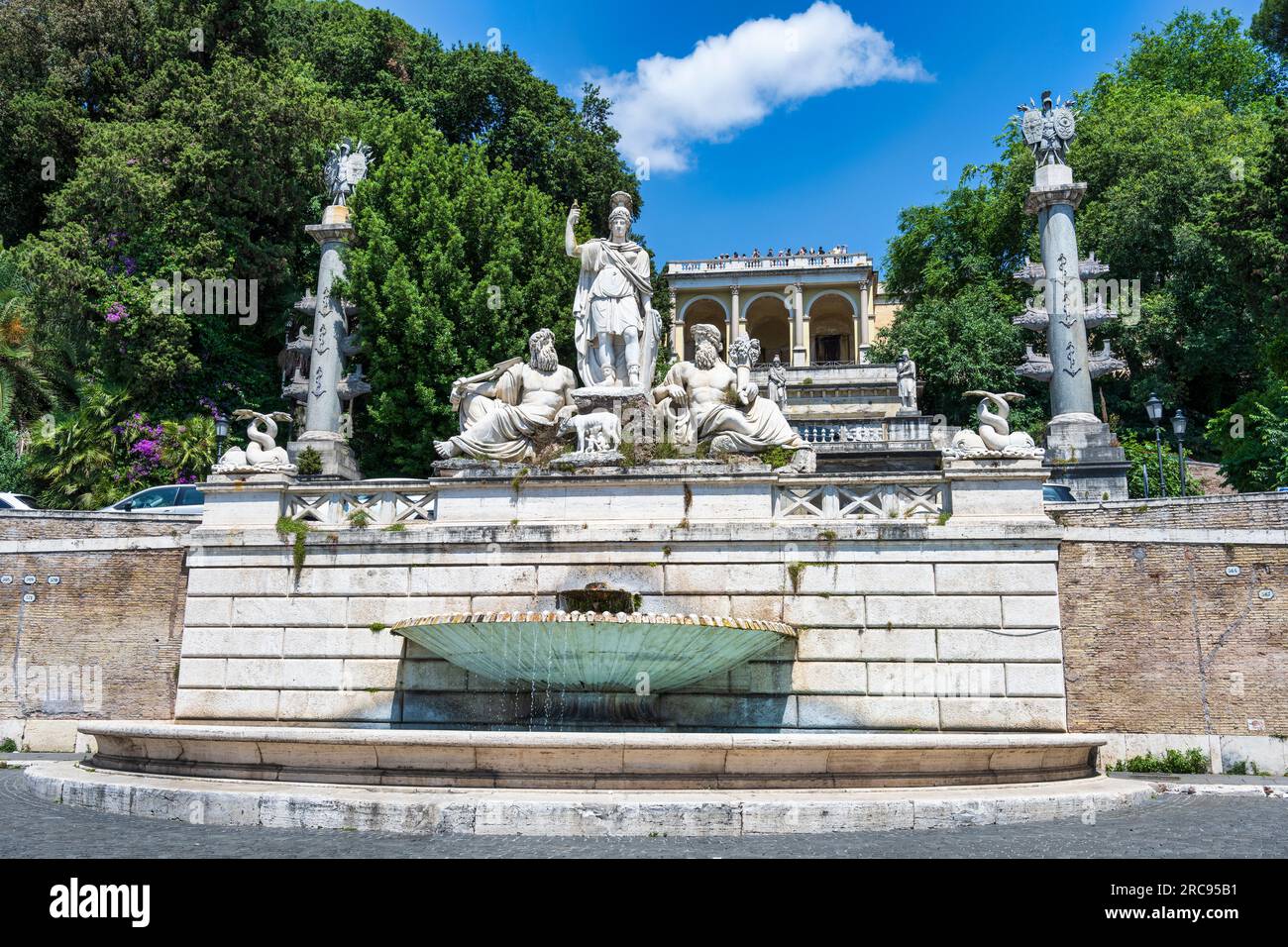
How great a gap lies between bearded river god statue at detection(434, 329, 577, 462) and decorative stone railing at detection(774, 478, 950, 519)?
3907 millimetres

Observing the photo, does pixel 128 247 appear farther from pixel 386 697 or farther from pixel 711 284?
pixel 711 284

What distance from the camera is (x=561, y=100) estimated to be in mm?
41375

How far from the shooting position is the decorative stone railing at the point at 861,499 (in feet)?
52.0

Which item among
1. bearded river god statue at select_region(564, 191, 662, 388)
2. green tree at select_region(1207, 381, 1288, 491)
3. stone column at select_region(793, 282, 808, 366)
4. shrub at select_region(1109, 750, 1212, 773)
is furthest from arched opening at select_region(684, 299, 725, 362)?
shrub at select_region(1109, 750, 1212, 773)

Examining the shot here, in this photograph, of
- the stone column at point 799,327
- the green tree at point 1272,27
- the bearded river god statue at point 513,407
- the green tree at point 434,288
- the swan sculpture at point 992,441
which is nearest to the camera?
the swan sculpture at point 992,441

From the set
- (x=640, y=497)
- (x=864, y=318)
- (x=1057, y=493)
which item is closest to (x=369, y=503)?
(x=640, y=497)

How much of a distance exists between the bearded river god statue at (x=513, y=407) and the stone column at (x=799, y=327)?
48559mm

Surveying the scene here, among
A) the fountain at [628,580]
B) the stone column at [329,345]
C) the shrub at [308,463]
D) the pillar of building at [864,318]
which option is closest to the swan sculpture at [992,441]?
the fountain at [628,580]

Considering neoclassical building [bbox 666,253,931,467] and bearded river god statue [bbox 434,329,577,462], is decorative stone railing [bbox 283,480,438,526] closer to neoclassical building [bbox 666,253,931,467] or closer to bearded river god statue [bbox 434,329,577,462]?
bearded river god statue [bbox 434,329,577,462]

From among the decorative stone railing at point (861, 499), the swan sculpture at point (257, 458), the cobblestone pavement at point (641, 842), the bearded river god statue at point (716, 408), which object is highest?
the bearded river god statue at point (716, 408)

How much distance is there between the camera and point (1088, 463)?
2711cm

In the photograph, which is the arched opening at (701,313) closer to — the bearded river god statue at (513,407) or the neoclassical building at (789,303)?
the neoclassical building at (789,303)

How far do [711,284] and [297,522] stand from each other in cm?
5449
